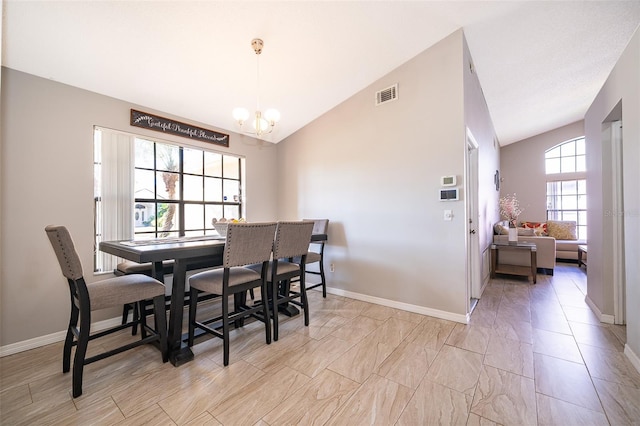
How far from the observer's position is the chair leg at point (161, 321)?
203 centimetres

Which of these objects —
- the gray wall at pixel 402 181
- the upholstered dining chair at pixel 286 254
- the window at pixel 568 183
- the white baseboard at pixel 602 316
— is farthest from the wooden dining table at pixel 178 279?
the window at pixel 568 183

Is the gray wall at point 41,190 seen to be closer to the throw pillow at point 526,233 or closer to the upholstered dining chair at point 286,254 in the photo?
the upholstered dining chair at point 286,254

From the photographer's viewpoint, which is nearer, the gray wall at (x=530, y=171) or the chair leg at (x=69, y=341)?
the chair leg at (x=69, y=341)

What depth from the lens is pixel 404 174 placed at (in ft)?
10.3

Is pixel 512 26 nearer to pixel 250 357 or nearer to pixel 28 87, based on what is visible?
pixel 250 357

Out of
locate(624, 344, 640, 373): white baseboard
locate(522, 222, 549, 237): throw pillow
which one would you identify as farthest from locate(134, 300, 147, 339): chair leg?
locate(522, 222, 549, 237): throw pillow

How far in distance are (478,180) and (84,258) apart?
4.69 m

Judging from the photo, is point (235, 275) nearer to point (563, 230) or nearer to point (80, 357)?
point (80, 357)

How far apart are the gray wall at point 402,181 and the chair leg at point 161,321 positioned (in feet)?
7.33

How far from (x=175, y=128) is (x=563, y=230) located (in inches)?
324

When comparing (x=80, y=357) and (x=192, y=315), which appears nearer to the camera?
(x=80, y=357)

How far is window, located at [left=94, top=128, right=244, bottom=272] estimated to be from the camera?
2.75 metres

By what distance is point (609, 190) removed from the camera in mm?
2627

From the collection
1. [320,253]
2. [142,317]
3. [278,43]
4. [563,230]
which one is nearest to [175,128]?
[278,43]
